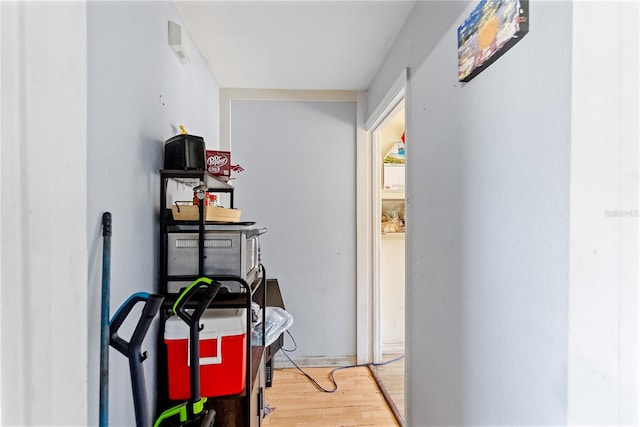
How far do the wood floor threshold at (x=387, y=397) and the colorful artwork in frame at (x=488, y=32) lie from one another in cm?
193

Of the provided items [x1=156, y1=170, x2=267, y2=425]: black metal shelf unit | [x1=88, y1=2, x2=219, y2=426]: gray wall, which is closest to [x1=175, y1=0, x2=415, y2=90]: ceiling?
[x1=88, y1=2, x2=219, y2=426]: gray wall

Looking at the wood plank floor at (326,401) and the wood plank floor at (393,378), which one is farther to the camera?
the wood plank floor at (393,378)

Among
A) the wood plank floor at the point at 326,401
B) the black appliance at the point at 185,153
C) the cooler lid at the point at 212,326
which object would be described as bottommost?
the wood plank floor at the point at 326,401

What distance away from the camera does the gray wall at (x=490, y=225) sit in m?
0.68

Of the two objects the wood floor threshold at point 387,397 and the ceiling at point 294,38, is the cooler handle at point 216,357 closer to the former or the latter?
the wood floor threshold at point 387,397

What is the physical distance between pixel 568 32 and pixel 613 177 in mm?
322

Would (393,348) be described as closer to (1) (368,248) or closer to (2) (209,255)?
(1) (368,248)

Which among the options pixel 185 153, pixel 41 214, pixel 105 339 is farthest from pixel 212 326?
pixel 41 214

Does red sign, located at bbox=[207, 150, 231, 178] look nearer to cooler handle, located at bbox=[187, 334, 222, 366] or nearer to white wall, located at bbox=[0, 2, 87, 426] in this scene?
cooler handle, located at bbox=[187, 334, 222, 366]

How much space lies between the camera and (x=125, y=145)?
1028 millimetres

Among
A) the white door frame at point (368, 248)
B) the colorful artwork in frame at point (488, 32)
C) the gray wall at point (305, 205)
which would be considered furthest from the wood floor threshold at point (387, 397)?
the colorful artwork in frame at point (488, 32)

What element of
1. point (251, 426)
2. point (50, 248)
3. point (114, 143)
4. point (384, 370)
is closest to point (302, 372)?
point (384, 370)

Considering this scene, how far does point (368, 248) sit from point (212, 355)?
5.49 feet

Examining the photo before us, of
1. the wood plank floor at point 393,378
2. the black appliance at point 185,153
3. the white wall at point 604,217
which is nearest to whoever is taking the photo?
the white wall at point 604,217
